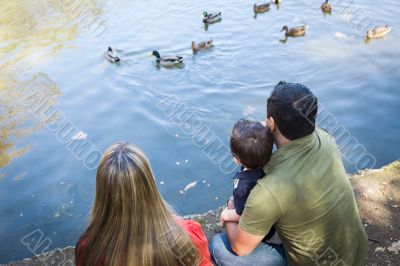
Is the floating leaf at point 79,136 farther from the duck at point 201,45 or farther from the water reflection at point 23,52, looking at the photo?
the duck at point 201,45

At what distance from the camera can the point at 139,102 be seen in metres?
7.95

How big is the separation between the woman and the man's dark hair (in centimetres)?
94

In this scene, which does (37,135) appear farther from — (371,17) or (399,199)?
(371,17)

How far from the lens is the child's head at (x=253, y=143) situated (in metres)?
2.62

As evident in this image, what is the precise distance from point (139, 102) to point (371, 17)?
262 inches

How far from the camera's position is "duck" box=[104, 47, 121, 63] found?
30.5 feet

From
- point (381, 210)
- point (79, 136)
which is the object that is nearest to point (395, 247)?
point (381, 210)

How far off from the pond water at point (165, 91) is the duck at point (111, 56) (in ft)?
0.59

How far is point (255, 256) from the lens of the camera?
2.81 m

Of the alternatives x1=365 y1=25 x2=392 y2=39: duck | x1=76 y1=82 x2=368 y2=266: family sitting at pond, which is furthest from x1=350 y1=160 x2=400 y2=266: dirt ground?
x1=365 y1=25 x2=392 y2=39: duck

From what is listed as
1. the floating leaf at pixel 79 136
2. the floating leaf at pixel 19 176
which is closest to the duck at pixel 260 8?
the floating leaf at pixel 79 136

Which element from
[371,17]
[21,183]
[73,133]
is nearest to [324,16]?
[371,17]

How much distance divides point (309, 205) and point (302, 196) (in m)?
0.09

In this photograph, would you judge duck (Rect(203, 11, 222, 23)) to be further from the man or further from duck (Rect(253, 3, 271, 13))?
the man
